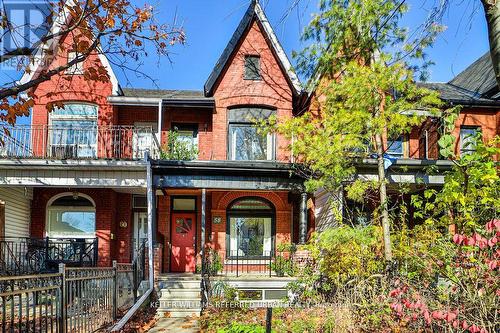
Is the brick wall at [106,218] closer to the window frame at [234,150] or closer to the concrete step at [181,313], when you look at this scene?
the window frame at [234,150]

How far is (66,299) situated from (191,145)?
32.9 ft

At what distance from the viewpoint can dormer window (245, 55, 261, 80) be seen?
53.0 ft

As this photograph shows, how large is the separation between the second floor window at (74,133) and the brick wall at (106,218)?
1504 mm

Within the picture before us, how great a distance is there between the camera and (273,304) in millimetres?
11789

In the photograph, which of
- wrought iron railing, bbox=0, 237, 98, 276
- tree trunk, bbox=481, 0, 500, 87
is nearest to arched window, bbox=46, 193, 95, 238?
wrought iron railing, bbox=0, 237, 98, 276

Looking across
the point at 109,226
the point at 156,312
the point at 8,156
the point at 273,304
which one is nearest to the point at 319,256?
the point at 273,304

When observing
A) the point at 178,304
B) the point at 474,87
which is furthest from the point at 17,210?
the point at 474,87

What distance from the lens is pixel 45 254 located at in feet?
45.3

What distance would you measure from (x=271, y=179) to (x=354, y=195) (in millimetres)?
3968

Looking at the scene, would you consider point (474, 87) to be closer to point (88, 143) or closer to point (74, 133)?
point (88, 143)

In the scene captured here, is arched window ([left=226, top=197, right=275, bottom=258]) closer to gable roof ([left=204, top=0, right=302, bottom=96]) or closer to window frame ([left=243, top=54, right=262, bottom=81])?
gable roof ([left=204, top=0, right=302, bottom=96])

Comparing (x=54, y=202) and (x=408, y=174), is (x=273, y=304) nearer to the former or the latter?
(x=408, y=174)

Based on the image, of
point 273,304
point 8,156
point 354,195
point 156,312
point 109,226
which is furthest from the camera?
point 109,226

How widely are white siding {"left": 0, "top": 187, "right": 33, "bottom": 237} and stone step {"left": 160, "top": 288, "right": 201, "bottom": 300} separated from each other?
21.3ft
